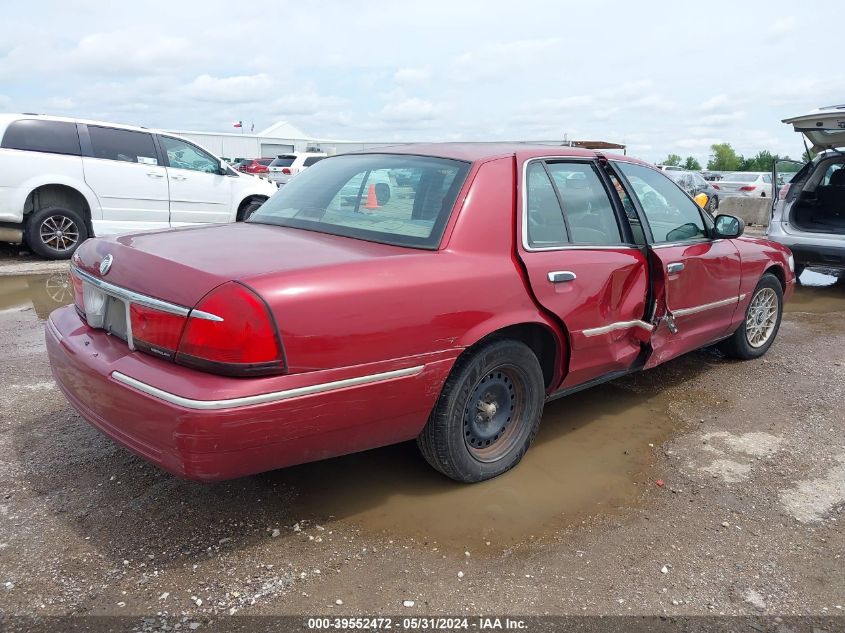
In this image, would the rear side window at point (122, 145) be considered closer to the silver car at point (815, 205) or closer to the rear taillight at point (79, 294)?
the rear taillight at point (79, 294)

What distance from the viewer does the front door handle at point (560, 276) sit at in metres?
3.21

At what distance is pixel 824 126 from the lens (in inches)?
289

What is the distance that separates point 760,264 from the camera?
4953 mm

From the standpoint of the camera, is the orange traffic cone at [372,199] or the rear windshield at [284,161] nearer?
the orange traffic cone at [372,199]

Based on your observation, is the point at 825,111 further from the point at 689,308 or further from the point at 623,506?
the point at 623,506

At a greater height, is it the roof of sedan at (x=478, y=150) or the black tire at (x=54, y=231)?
the roof of sedan at (x=478, y=150)

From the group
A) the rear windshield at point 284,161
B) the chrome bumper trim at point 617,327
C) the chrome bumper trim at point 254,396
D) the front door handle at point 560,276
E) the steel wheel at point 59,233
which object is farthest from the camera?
the rear windshield at point 284,161

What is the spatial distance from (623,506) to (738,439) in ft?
3.83

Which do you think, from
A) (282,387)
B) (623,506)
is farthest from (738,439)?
(282,387)

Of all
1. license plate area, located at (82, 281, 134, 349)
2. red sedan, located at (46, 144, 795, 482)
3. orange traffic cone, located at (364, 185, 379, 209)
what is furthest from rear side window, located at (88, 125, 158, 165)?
orange traffic cone, located at (364, 185, 379, 209)

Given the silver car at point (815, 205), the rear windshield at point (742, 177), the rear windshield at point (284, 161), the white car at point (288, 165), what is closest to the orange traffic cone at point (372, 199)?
the silver car at point (815, 205)

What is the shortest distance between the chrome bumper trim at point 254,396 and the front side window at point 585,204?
142cm

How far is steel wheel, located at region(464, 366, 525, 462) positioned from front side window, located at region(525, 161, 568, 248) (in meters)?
0.64

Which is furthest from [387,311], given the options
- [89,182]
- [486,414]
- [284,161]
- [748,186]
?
[284,161]
